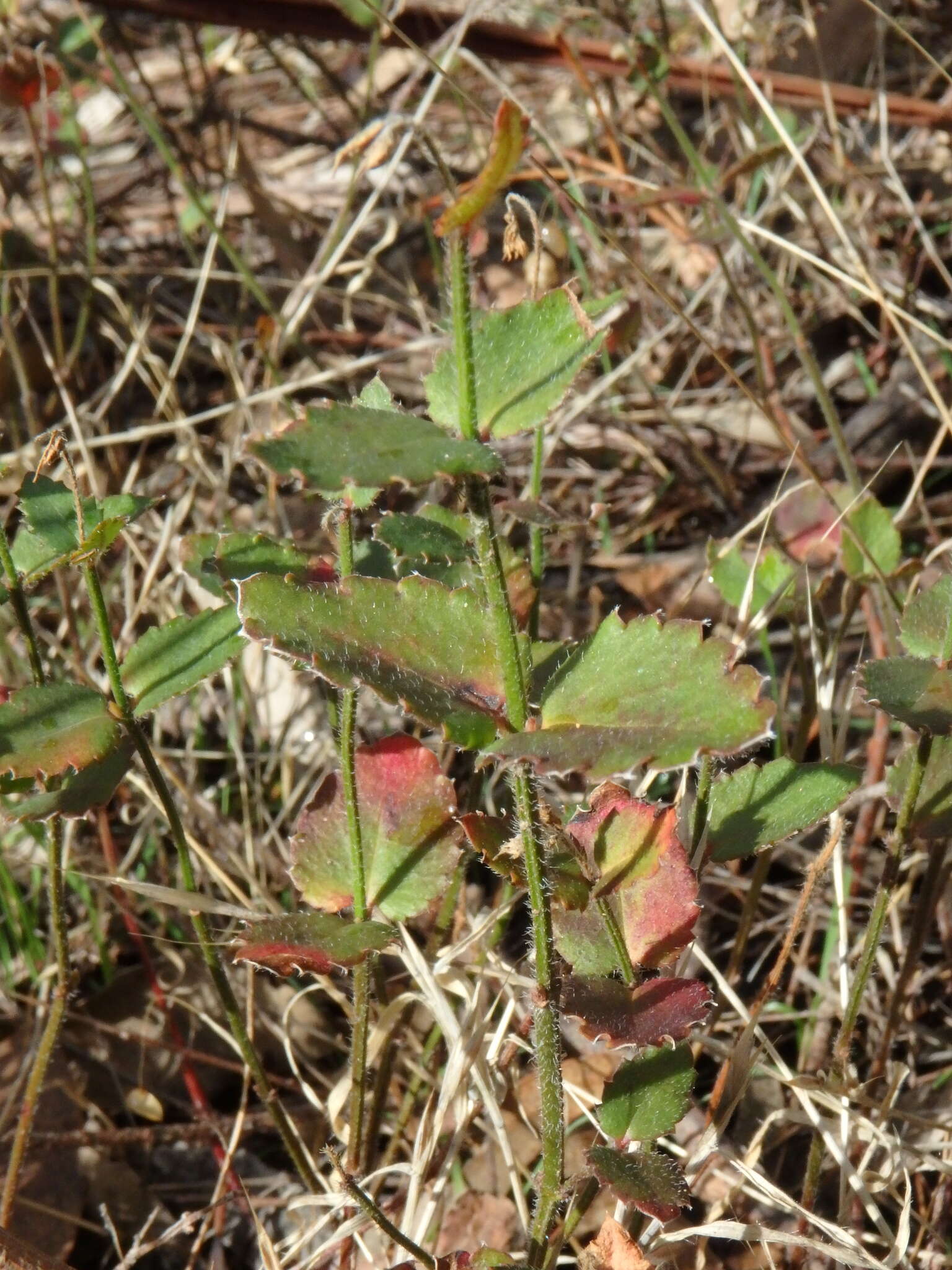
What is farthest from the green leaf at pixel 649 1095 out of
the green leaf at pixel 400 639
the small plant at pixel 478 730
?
the green leaf at pixel 400 639

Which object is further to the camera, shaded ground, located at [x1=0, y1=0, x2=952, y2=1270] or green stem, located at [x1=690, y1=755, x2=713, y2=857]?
shaded ground, located at [x1=0, y1=0, x2=952, y2=1270]

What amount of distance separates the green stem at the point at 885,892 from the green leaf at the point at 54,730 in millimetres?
608

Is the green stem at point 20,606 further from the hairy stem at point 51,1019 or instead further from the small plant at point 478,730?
the hairy stem at point 51,1019

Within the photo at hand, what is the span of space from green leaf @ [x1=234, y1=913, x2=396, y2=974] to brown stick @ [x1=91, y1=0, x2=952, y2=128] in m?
1.19

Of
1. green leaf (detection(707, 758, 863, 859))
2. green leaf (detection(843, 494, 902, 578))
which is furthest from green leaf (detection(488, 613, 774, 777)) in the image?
green leaf (detection(843, 494, 902, 578))

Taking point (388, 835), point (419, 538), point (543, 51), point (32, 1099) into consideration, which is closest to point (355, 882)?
point (388, 835)

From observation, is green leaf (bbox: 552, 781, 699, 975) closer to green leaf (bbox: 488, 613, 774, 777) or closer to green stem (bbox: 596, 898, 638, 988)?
green stem (bbox: 596, 898, 638, 988)

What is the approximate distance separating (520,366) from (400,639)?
18 centimetres

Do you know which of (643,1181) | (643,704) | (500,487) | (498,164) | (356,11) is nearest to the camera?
(498,164)

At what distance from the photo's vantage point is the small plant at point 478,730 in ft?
2.27

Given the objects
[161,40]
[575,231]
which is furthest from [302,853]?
[161,40]

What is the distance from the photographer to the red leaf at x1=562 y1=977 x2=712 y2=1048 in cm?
85

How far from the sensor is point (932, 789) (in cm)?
101

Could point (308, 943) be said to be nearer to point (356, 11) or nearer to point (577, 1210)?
point (577, 1210)
